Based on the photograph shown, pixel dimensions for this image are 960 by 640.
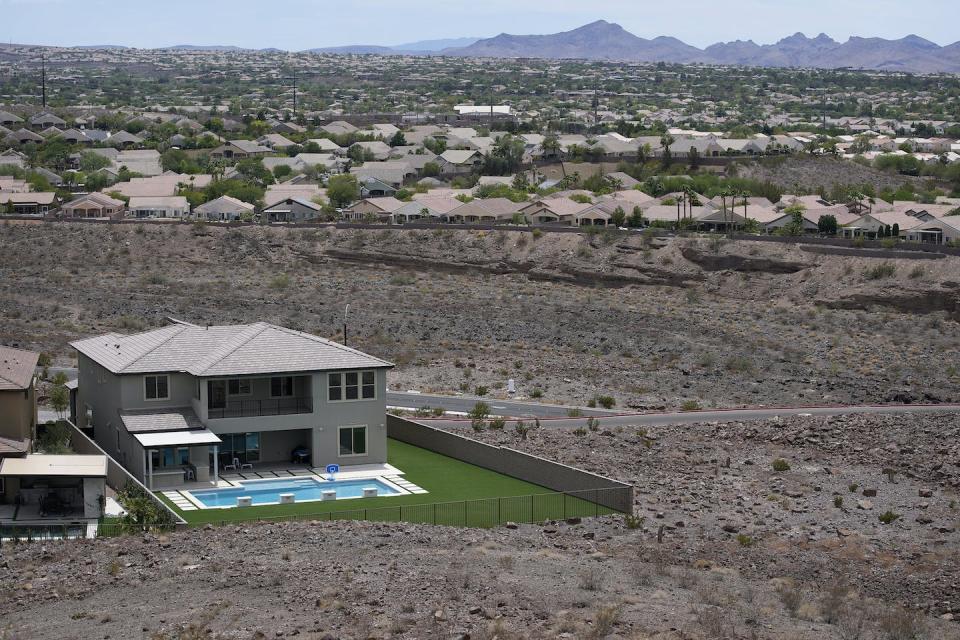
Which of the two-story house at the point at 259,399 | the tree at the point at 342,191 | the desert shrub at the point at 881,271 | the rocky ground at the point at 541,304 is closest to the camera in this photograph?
the two-story house at the point at 259,399

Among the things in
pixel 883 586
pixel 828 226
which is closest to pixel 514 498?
pixel 883 586

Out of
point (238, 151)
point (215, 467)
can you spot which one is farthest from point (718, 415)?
point (238, 151)

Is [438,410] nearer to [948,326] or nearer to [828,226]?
[948,326]

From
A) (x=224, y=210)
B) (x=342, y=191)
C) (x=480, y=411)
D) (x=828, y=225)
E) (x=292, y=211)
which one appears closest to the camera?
(x=480, y=411)

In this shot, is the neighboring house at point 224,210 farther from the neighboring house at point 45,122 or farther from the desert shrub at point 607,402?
the neighboring house at point 45,122

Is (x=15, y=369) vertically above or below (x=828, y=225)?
above

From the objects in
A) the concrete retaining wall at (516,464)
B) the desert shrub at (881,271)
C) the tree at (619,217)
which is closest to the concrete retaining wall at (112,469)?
the concrete retaining wall at (516,464)

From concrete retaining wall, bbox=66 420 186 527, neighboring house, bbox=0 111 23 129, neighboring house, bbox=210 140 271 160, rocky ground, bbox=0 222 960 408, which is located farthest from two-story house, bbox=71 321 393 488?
neighboring house, bbox=0 111 23 129

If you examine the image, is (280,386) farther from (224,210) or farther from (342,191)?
(342,191)
